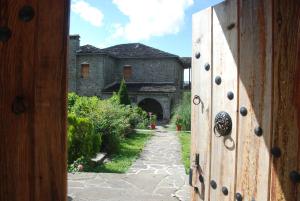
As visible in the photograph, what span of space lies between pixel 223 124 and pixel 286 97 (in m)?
0.50

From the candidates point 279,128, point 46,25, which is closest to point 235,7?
point 279,128

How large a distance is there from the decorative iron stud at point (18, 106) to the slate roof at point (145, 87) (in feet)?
82.6

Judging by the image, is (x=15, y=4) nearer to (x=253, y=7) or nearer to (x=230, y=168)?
(x=253, y=7)

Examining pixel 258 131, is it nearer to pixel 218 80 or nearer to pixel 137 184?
pixel 218 80

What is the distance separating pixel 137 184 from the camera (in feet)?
23.6

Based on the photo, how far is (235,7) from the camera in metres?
2.27

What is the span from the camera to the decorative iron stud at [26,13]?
1.18 m

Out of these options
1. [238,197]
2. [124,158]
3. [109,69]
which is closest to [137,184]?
[124,158]

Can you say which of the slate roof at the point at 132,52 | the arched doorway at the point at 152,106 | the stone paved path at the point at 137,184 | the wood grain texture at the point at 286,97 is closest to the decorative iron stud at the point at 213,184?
the wood grain texture at the point at 286,97

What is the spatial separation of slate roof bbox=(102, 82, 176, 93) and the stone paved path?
1675cm

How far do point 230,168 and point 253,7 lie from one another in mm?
1079

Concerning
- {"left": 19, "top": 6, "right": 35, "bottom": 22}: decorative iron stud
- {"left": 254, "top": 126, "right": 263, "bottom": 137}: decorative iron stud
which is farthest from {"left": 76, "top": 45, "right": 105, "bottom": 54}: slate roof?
{"left": 19, "top": 6, "right": 35, "bottom": 22}: decorative iron stud

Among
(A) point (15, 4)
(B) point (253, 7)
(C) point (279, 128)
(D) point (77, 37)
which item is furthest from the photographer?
(D) point (77, 37)

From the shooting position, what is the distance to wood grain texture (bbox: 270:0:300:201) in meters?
1.93
